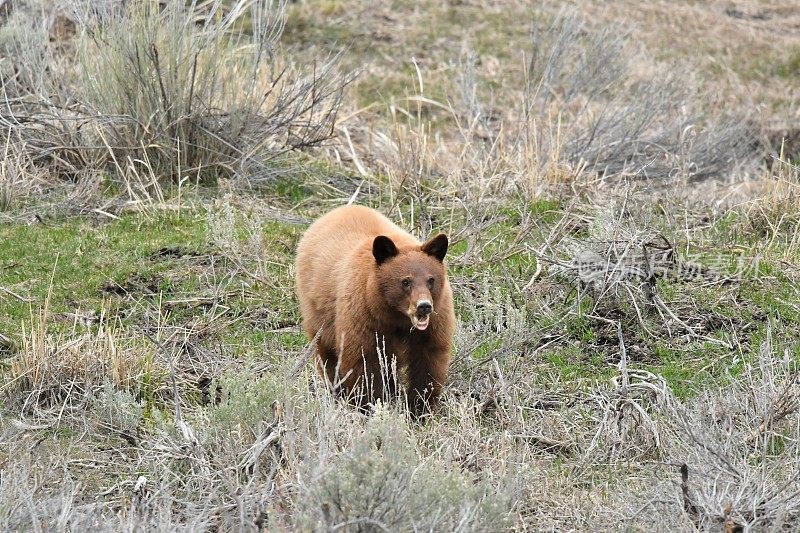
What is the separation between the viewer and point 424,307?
21.3ft

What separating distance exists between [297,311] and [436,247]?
2.53 meters

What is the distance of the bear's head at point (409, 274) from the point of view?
671 cm

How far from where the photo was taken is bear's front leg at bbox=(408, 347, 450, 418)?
701cm

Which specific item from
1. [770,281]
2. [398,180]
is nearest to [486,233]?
[398,180]

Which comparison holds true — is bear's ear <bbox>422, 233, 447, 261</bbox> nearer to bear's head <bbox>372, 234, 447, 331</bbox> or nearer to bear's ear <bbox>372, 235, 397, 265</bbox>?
bear's head <bbox>372, 234, 447, 331</bbox>

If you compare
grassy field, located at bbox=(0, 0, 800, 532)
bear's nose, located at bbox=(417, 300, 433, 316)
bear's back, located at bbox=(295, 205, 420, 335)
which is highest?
bear's nose, located at bbox=(417, 300, 433, 316)

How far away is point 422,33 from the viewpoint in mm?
19453

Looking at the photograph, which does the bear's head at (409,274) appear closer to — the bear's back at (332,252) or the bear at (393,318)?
the bear at (393,318)

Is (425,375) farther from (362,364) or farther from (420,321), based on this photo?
(420,321)

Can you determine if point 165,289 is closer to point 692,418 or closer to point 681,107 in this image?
point 692,418

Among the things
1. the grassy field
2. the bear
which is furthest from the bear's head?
the grassy field

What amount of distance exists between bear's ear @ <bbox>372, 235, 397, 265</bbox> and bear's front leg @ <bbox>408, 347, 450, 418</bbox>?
590mm

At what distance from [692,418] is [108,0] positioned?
9.13m

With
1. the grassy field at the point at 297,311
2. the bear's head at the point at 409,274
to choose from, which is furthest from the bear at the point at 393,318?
the grassy field at the point at 297,311
